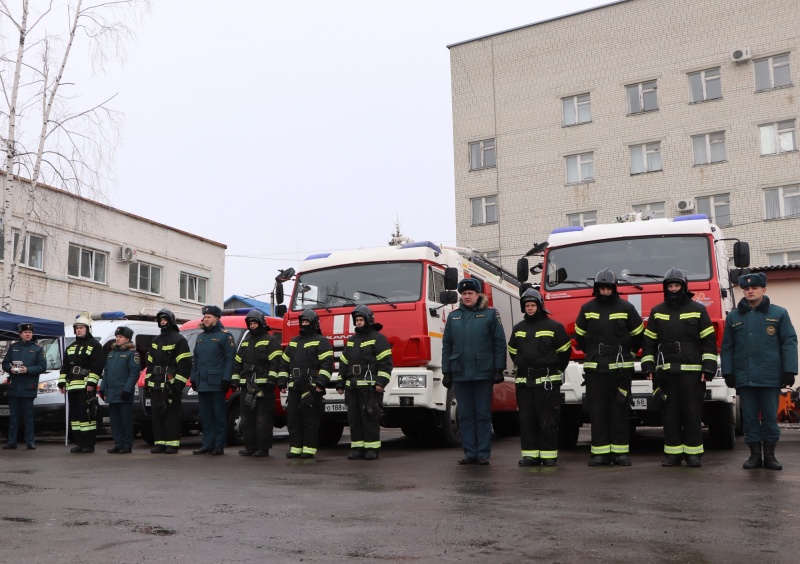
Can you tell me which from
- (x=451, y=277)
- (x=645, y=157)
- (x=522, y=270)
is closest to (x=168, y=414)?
→ (x=451, y=277)

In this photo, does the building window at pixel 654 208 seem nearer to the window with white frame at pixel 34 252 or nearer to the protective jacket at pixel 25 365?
the window with white frame at pixel 34 252

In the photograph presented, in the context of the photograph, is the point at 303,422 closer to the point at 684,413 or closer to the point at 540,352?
the point at 540,352

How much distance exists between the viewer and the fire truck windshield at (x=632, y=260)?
38.0 feet

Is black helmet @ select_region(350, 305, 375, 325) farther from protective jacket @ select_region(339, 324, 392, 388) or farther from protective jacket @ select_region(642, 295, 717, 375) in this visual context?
protective jacket @ select_region(642, 295, 717, 375)

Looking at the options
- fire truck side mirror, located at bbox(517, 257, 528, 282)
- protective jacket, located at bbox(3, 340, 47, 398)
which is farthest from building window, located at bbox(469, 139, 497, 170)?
protective jacket, located at bbox(3, 340, 47, 398)

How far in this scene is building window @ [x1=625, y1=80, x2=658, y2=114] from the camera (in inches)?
1474

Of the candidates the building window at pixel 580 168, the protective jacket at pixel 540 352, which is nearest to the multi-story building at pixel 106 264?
the building window at pixel 580 168

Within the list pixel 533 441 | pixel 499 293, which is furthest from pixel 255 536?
pixel 499 293

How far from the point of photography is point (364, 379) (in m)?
11.4

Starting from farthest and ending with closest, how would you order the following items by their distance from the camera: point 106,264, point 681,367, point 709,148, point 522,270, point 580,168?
point 580,168 → point 709,148 → point 106,264 → point 522,270 → point 681,367

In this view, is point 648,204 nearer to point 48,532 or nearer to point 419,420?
point 419,420

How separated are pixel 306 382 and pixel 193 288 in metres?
24.3

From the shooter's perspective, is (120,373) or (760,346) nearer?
(760,346)

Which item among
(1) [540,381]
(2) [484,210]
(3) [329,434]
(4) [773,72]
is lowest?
(3) [329,434]
